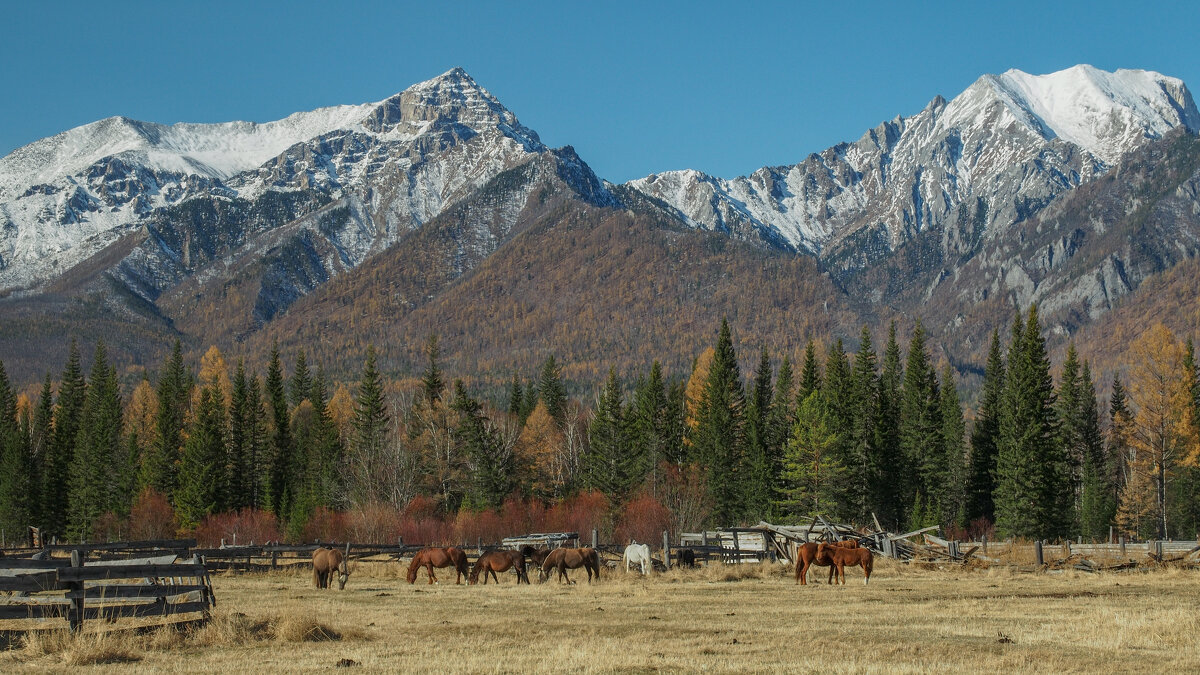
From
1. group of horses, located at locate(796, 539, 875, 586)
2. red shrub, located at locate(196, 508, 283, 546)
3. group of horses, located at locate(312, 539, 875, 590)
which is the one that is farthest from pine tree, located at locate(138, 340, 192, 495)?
group of horses, located at locate(796, 539, 875, 586)

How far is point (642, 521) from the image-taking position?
7562cm

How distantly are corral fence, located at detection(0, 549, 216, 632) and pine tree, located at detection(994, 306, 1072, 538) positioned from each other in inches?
2255

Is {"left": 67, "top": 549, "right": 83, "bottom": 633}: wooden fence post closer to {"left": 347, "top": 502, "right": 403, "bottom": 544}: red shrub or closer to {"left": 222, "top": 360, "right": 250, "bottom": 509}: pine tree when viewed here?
{"left": 347, "top": 502, "right": 403, "bottom": 544}: red shrub

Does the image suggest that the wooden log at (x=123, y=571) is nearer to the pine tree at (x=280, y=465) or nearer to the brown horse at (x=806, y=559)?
the brown horse at (x=806, y=559)

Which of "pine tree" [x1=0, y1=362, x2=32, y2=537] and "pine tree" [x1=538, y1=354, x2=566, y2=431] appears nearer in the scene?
"pine tree" [x1=0, y1=362, x2=32, y2=537]

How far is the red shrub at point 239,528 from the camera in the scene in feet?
264

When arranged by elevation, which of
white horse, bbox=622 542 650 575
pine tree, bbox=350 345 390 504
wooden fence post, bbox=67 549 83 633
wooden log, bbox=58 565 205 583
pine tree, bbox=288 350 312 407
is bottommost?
white horse, bbox=622 542 650 575

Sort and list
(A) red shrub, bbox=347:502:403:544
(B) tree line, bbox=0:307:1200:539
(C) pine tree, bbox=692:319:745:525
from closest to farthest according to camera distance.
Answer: (A) red shrub, bbox=347:502:403:544 → (B) tree line, bbox=0:307:1200:539 → (C) pine tree, bbox=692:319:745:525

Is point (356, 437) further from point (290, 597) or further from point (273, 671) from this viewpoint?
point (273, 671)

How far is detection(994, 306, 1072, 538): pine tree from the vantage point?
68.6 metres

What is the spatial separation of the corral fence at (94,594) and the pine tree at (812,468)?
172 feet

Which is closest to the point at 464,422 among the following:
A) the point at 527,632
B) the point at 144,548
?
the point at 144,548

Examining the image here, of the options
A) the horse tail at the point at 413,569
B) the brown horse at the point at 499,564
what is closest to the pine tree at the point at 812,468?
the brown horse at the point at 499,564

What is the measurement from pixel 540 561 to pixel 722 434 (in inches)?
1853
